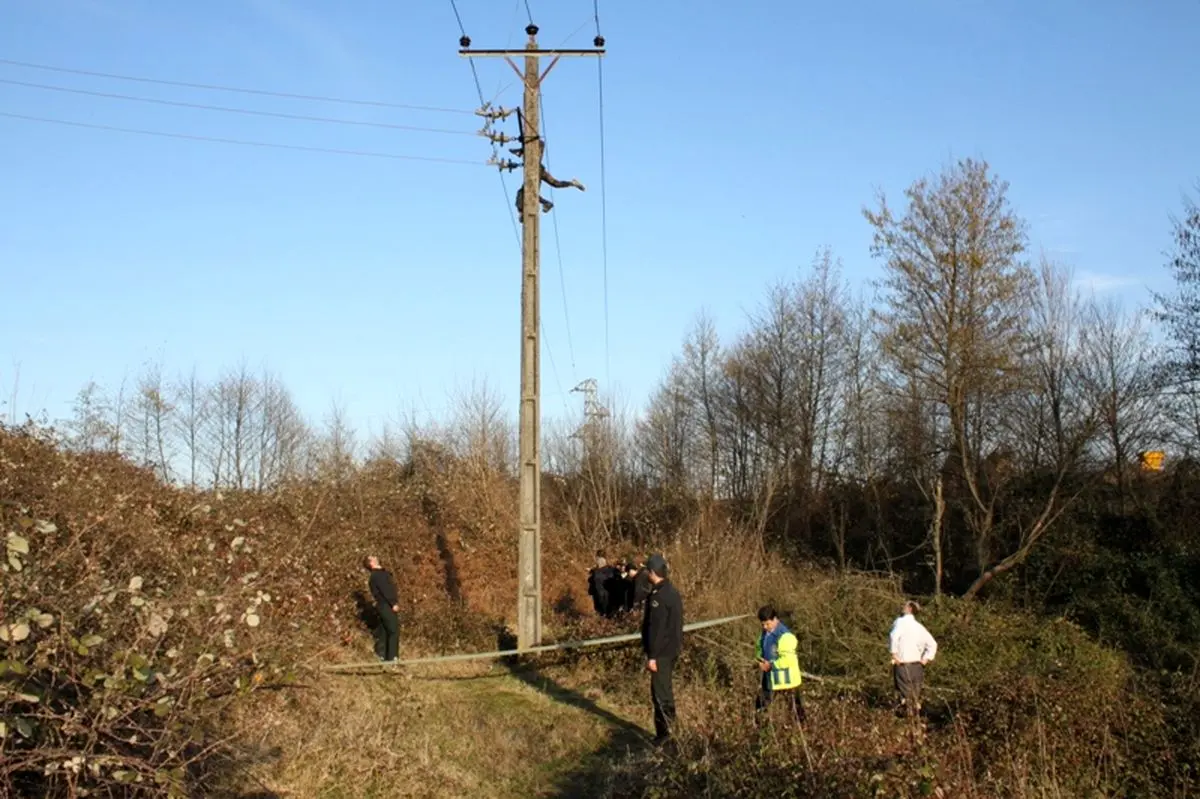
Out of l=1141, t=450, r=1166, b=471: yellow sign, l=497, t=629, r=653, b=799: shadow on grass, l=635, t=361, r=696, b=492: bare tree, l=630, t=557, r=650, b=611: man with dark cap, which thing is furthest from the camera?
l=635, t=361, r=696, b=492: bare tree

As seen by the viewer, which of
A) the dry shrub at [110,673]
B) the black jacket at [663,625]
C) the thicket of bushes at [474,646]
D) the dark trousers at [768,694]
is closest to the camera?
the dry shrub at [110,673]

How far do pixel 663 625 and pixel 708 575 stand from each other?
27.5 ft

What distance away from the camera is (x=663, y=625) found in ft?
37.4

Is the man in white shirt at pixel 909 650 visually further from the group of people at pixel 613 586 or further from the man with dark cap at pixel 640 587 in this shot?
the group of people at pixel 613 586

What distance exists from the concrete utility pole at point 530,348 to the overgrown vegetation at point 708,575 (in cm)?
117

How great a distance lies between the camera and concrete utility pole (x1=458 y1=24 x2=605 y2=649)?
16109mm

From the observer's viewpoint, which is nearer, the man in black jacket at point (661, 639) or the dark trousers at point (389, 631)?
the man in black jacket at point (661, 639)

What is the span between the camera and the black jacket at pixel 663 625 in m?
11.4

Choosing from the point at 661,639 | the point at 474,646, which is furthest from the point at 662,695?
the point at 474,646

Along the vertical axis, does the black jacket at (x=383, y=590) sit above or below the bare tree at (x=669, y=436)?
below

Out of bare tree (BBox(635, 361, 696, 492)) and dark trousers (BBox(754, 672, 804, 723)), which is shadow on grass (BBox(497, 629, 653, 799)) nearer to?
dark trousers (BBox(754, 672, 804, 723))

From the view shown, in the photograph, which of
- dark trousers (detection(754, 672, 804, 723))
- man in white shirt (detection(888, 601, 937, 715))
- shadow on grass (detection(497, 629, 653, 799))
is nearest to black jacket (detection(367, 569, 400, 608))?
shadow on grass (detection(497, 629, 653, 799))


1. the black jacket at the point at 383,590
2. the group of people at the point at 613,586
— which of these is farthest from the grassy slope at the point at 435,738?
the group of people at the point at 613,586

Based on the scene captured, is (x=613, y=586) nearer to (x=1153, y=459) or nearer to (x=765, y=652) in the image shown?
(x=765, y=652)
